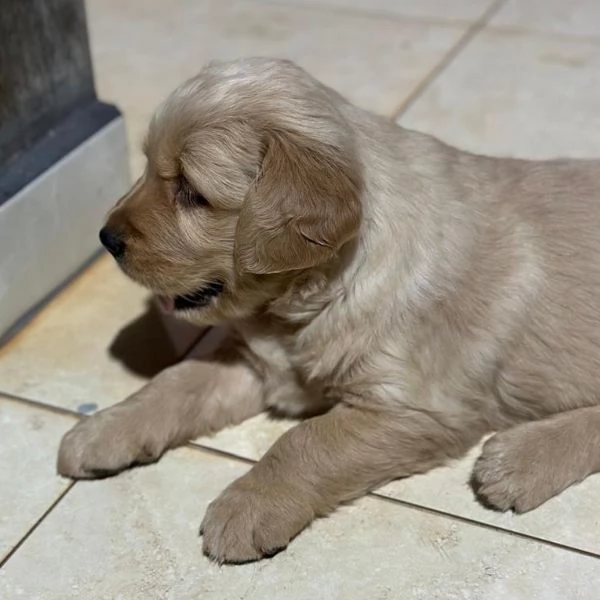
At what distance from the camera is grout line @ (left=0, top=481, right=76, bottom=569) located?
1.92 meters

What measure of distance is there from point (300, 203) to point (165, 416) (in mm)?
609

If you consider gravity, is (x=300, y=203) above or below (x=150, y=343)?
above

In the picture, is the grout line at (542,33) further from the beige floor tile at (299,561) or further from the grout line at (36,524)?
the grout line at (36,524)

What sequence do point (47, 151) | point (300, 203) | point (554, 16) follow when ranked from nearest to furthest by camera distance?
point (300, 203) → point (47, 151) → point (554, 16)

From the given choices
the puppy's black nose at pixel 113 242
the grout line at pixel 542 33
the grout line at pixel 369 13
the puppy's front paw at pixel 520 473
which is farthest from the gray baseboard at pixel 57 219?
the grout line at pixel 542 33

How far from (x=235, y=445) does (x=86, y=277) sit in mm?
789

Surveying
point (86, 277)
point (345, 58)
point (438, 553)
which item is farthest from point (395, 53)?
point (438, 553)

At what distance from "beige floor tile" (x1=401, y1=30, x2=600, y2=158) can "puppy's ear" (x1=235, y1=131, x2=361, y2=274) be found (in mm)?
1440

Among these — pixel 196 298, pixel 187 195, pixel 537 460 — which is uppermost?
pixel 187 195

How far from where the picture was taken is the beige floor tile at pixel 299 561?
183cm

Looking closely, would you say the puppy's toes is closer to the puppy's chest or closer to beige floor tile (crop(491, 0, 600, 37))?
the puppy's chest

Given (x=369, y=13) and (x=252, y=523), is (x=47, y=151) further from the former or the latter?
(x=369, y=13)

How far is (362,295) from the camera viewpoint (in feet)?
6.32

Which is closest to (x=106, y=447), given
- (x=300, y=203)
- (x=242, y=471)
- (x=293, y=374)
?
(x=242, y=471)
